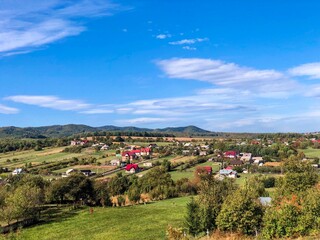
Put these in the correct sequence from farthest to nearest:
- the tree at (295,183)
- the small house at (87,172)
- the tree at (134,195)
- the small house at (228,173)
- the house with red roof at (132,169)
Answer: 1. the house with red roof at (132,169)
2. the small house at (87,172)
3. the small house at (228,173)
4. the tree at (134,195)
5. the tree at (295,183)

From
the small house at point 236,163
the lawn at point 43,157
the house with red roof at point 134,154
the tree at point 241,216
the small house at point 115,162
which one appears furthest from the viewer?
the house with red roof at point 134,154

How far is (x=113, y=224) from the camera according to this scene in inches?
2028

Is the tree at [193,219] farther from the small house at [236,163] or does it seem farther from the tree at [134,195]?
the small house at [236,163]

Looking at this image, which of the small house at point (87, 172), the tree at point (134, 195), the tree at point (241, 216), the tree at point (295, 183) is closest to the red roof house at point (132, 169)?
the small house at point (87, 172)

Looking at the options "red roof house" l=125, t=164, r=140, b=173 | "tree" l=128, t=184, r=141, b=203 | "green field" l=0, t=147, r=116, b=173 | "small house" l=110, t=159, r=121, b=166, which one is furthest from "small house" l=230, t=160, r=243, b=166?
"tree" l=128, t=184, r=141, b=203

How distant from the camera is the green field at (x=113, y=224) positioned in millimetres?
45247

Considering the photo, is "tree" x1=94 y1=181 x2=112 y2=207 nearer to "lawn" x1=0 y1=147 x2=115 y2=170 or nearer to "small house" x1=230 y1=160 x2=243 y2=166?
→ "lawn" x1=0 y1=147 x2=115 y2=170

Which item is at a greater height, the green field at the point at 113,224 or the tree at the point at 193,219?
the tree at the point at 193,219

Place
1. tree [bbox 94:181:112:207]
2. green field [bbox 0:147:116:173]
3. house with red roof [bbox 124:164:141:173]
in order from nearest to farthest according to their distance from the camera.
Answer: tree [bbox 94:181:112:207] < house with red roof [bbox 124:164:141:173] < green field [bbox 0:147:116:173]

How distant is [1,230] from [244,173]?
78.2 m

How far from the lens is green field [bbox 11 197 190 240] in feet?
148

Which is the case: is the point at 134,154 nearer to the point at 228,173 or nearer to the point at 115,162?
the point at 115,162

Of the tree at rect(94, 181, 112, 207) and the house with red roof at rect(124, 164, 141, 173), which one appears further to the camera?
the house with red roof at rect(124, 164, 141, 173)

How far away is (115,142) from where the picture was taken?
190875 millimetres
